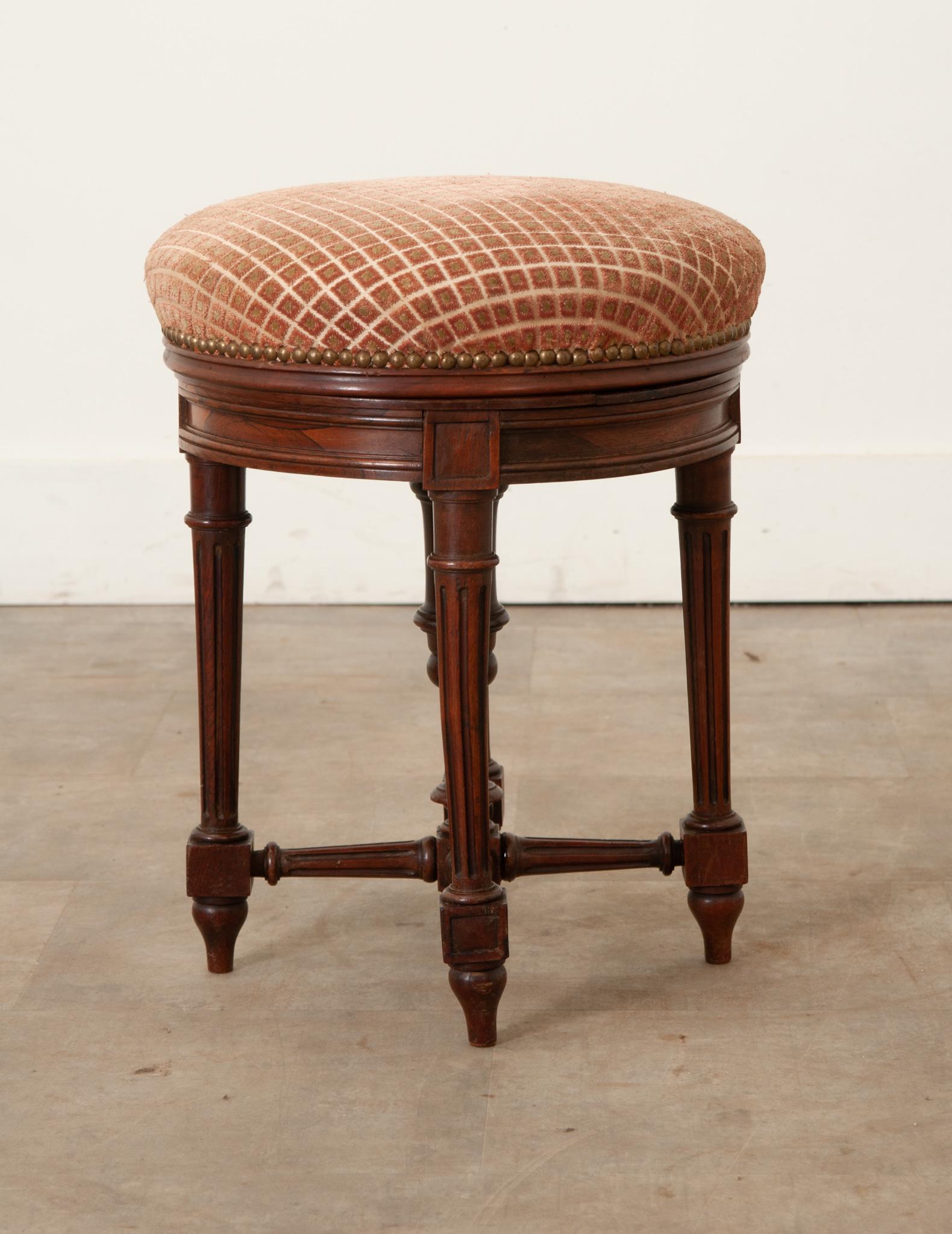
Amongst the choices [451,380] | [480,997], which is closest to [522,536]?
[480,997]

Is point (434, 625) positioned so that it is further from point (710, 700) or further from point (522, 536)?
point (522, 536)

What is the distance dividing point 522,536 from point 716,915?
1.30 meters

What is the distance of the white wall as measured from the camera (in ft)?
8.38

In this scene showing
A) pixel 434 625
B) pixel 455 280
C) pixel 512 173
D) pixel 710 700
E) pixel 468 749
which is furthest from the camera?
pixel 512 173

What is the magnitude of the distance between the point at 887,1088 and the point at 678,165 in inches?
68.5

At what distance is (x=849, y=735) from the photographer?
2057 mm

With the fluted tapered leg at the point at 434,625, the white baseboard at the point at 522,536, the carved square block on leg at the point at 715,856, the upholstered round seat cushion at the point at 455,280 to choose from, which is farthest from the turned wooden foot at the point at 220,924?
the white baseboard at the point at 522,536

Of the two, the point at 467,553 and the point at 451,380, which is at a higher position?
the point at 451,380

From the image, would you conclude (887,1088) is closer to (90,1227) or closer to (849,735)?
(90,1227)

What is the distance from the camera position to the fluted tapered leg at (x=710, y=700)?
1.36m

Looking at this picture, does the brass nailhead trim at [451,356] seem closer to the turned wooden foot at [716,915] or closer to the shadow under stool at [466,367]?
the shadow under stool at [466,367]

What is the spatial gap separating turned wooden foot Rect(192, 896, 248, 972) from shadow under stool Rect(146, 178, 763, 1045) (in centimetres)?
26

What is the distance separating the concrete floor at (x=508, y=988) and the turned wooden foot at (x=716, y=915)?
0.9 inches

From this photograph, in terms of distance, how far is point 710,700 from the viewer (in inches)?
55.3
